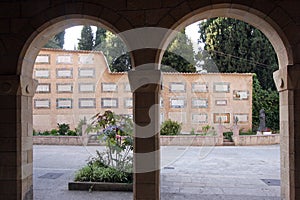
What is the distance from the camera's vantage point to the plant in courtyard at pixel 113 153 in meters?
4.00

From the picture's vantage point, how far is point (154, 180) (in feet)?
7.78

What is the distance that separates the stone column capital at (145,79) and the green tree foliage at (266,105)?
10675 millimetres

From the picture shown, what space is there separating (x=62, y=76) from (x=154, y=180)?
9136mm

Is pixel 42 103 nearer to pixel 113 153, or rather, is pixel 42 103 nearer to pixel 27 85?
pixel 113 153

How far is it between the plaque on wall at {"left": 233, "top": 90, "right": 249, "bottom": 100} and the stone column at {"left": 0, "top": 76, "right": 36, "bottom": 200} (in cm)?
981

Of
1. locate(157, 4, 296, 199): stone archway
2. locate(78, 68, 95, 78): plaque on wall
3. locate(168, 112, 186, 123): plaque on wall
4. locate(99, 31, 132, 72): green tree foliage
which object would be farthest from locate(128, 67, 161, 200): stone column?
locate(99, 31, 132, 72): green tree foliage

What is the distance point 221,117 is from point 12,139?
939cm

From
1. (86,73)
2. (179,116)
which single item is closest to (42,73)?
(86,73)

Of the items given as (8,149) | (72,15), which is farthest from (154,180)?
(72,15)

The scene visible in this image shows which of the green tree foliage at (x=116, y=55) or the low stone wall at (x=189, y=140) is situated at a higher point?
the green tree foliage at (x=116, y=55)

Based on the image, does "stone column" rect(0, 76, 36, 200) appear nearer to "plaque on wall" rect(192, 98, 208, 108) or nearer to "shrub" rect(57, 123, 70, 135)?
"shrub" rect(57, 123, 70, 135)

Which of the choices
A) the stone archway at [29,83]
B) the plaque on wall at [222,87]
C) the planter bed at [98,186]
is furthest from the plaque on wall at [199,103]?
the stone archway at [29,83]

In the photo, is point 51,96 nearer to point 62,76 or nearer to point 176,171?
point 62,76

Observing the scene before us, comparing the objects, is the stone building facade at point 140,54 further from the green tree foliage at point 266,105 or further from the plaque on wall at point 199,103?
the green tree foliage at point 266,105
